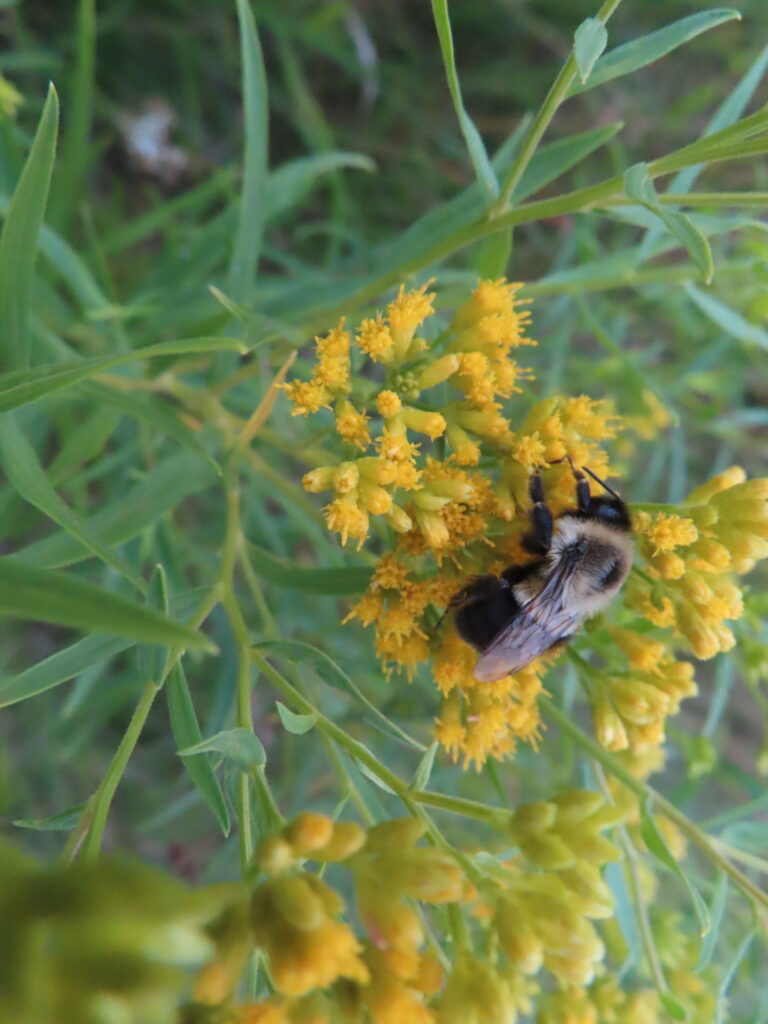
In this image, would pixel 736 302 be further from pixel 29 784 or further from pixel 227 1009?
pixel 29 784

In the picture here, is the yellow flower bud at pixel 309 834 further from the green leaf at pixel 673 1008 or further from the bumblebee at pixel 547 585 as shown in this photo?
the green leaf at pixel 673 1008

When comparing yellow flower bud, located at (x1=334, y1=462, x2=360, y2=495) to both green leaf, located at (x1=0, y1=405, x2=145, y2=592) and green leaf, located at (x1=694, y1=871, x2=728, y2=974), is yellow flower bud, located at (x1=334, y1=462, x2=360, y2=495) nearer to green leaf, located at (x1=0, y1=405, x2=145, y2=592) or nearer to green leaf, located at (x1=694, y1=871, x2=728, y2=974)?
green leaf, located at (x1=0, y1=405, x2=145, y2=592)

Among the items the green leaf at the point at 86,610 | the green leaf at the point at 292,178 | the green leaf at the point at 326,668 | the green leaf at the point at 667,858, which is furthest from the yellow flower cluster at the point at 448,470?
the green leaf at the point at 292,178

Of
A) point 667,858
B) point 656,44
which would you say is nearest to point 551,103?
point 656,44

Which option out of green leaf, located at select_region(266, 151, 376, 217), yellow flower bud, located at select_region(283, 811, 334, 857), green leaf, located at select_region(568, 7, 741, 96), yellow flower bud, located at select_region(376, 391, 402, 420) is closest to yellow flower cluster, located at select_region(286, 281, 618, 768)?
yellow flower bud, located at select_region(376, 391, 402, 420)

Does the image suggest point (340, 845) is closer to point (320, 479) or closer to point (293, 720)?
point (293, 720)

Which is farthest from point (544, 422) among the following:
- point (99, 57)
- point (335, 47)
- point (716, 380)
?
point (99, 57)

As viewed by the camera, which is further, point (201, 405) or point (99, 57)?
point (99, 57)
